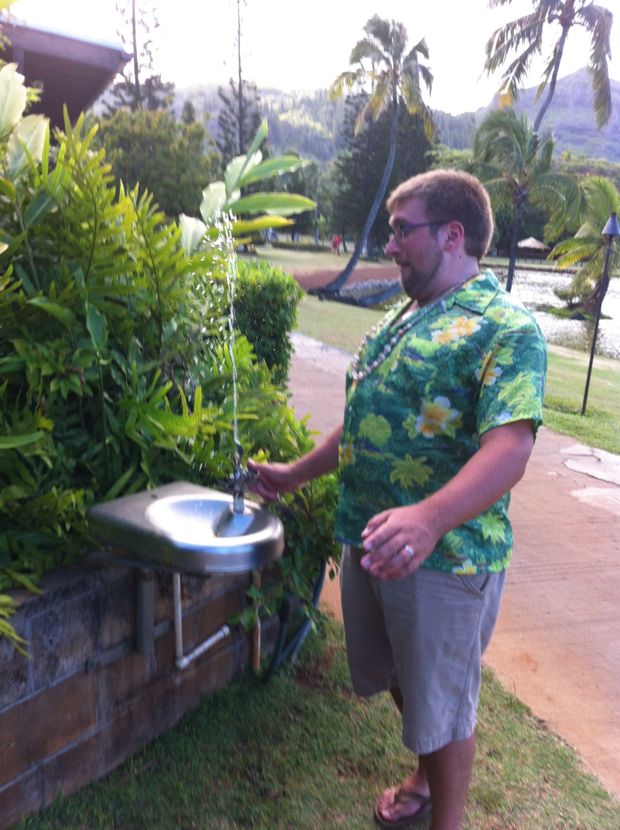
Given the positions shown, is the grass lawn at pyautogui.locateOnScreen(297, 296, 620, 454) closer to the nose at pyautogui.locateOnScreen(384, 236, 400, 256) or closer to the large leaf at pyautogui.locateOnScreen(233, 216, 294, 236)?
the large leaf at pyautogui.locateOnScreen(233, 216, 294, 236)

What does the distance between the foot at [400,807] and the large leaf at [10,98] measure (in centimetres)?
227

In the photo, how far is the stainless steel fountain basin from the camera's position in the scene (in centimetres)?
156

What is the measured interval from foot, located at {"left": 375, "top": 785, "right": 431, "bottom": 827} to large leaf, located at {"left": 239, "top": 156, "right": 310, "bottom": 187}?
2.05 meters

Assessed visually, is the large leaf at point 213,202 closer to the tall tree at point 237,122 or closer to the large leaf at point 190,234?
the large leaf at point 190,234

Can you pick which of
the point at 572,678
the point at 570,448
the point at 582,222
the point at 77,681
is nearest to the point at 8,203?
the point at 77,681

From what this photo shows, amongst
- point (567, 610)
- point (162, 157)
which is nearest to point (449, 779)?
point (567, 610)

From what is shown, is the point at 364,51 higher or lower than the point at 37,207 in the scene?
higher

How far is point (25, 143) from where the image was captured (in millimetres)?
1986

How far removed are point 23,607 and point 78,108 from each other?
27.9 feet

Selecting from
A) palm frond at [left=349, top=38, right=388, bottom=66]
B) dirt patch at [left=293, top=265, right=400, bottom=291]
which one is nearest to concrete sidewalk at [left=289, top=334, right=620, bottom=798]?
dirt patch at [left=293, top=265, right=400, bottom=291]

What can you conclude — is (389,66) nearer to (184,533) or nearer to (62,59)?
(62,59)

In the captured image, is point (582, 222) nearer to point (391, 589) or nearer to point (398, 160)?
point (398, 160)

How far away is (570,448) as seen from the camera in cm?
741

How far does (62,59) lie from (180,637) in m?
5.54
